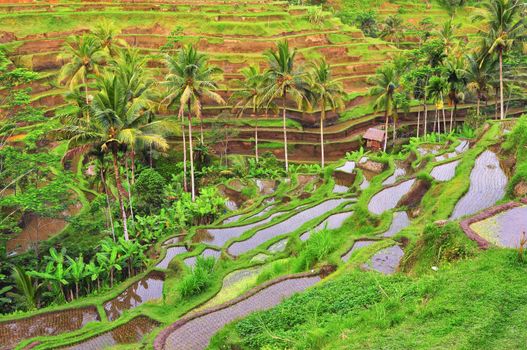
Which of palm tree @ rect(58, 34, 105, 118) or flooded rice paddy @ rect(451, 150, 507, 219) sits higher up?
palm tree @ rect(58, 34, 105, 118)

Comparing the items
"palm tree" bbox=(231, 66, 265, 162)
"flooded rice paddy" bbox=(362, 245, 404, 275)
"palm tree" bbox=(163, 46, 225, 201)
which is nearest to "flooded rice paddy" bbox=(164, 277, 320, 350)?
"flooded rice paddy" bbox=(362, 245, 404, 275)

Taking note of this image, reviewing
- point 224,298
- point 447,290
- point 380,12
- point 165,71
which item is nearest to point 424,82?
point 165,71

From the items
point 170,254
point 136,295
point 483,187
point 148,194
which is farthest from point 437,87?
point 136,295

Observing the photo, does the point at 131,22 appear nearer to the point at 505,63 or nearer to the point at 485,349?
the point at 505,63

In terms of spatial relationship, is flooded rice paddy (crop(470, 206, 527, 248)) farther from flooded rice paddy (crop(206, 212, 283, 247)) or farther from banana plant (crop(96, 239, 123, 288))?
banana plant (crop(96, 239, 123, 288))

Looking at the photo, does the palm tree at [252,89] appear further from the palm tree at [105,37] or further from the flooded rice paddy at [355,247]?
the flooded rice paddy at [355,247]

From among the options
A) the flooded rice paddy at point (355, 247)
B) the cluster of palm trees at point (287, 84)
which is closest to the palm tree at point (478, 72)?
the cluster of palm trees at point (287, 84)

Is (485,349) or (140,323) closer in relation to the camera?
(485,349)
